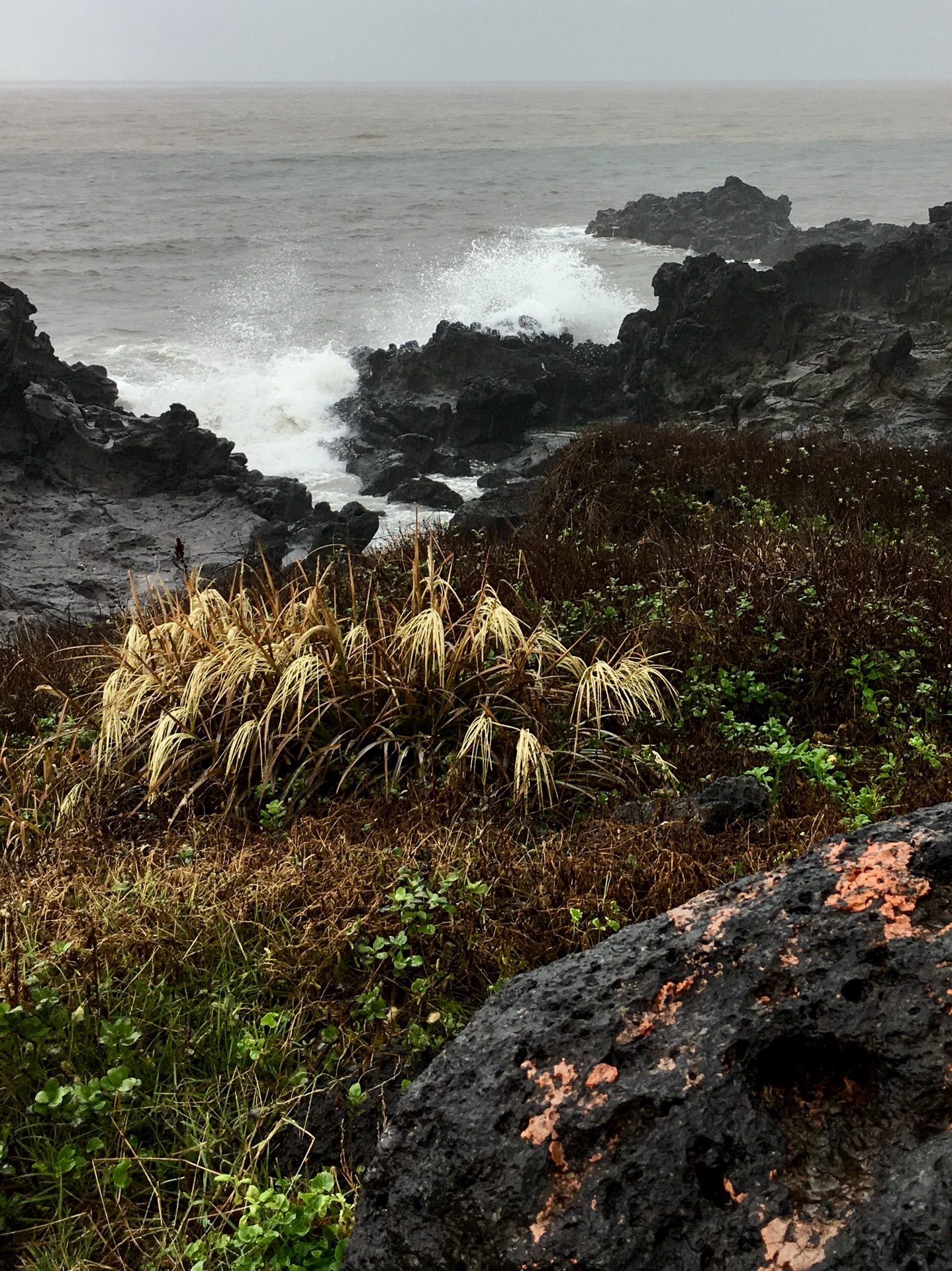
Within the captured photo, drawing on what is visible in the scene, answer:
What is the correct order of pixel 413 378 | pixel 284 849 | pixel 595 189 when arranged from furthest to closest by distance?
1. pixel 595 189
2. pixel 413 378
3. pixel 284 849

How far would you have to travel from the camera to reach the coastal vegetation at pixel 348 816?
2.45 m

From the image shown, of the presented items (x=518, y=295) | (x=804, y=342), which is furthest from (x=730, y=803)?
(x=518, y=295)

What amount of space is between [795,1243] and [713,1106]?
23 cm

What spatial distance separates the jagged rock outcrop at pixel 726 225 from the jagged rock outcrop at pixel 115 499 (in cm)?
3119

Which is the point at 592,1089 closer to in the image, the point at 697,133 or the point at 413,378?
the point at 413,378

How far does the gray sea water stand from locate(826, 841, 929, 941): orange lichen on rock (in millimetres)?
18382

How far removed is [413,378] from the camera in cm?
2298

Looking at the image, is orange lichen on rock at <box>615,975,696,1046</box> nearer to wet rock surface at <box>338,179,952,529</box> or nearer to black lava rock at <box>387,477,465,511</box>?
wet rock surface at <box>338,179,952,529</box>

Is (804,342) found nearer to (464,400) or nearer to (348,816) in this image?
(464,400)

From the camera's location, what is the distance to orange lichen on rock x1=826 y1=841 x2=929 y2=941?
179 centimetres

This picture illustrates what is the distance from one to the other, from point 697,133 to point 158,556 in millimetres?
102967

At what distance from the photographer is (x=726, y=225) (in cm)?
4478

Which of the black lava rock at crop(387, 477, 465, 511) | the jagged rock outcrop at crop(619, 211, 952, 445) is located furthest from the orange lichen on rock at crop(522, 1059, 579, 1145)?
the black lava rock at crop(387, 477, 465, 511)

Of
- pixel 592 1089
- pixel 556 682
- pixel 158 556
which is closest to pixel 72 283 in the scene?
pixel 158 556
